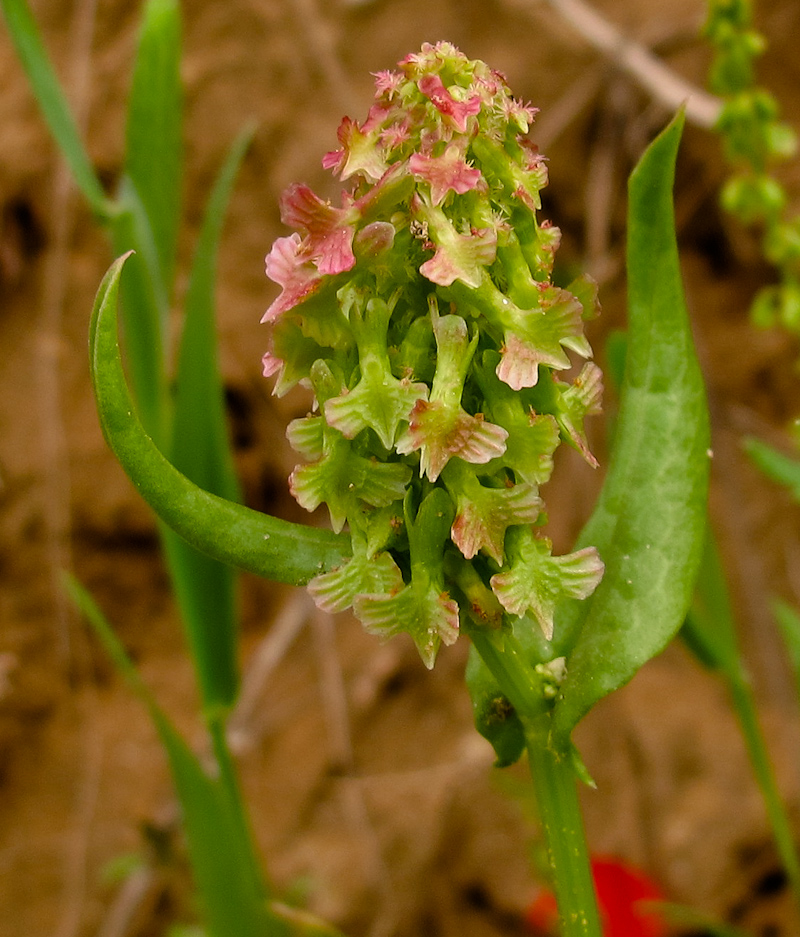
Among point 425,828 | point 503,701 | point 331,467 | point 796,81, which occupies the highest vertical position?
point 796,81

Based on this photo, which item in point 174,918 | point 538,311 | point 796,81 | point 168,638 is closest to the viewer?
point 538,311

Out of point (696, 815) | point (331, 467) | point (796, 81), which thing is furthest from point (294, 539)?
point (796, 81)

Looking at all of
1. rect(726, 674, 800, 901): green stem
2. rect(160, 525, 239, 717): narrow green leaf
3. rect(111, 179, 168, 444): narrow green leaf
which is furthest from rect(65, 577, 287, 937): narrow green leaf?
rect(726, 674, 800, 901): green stem

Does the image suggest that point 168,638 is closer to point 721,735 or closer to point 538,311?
point 721,735

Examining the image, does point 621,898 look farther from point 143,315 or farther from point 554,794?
point 143,315

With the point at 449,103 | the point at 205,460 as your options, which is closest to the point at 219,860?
the point at 205,460

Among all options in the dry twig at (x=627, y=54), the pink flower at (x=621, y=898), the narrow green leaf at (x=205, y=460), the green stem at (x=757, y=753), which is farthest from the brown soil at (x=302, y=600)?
the narrow green leaf at (x=205, y=460)
